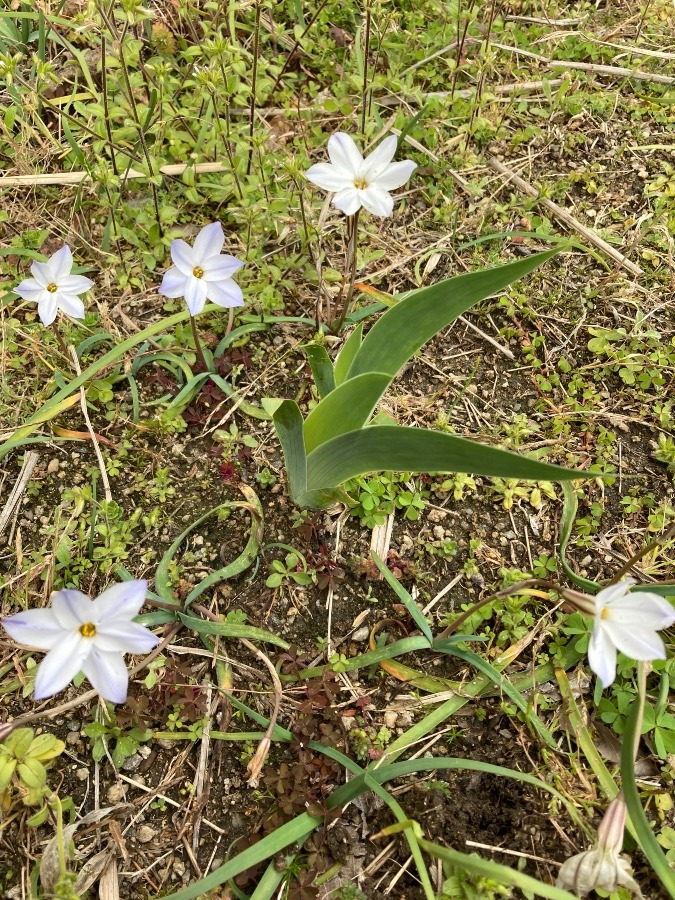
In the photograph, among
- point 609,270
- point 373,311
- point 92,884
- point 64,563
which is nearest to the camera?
point 92,884

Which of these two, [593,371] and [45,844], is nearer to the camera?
[45,844]

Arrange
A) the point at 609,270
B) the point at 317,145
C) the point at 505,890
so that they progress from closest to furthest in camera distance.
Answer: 1. the point at 505,890
2. the point at 609,270
3. the point at 317,145

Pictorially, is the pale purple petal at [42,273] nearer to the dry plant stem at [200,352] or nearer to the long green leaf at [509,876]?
the dry plant stem at [200,352]

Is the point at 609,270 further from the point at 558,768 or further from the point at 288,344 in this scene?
the point at 558,768

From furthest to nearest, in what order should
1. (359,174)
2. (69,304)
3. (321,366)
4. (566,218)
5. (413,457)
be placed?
(566,218) → (69,304) → (359,174) → (321,366) → (413,457)

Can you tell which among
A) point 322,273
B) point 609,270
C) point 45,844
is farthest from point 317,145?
point 45,844

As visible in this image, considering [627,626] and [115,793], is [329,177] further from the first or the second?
[115,793]

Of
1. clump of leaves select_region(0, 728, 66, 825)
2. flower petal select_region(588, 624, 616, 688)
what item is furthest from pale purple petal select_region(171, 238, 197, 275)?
flower petal select_region(588, 624, 616, 688)

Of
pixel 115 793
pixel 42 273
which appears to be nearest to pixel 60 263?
pixel 42 273
